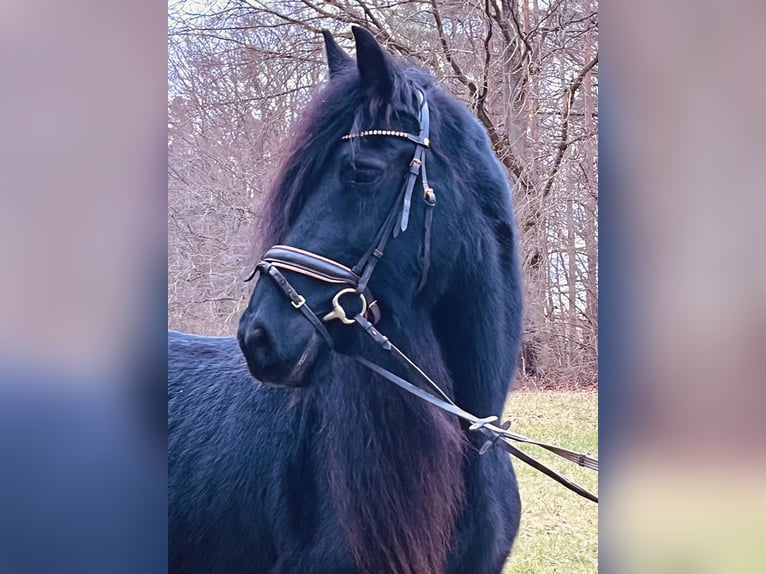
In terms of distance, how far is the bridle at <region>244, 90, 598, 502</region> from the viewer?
5.49 feet

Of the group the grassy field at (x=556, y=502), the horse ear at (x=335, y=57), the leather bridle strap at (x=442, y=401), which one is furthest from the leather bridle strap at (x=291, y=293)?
the grassy field at (x=556, y=502)

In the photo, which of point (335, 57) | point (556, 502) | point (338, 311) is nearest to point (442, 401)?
point (338, 311)

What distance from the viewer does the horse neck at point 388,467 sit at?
1824mm

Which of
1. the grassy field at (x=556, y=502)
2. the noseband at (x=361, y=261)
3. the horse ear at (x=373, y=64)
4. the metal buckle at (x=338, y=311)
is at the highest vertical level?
the horse ear at (x=373, y=64)

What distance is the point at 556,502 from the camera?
2.18 metres

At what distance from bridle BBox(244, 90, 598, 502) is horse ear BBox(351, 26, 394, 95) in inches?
4.4

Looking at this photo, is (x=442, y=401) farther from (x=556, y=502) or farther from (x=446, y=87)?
(x=446, y=87)

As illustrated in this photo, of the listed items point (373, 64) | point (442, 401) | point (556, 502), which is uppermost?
point (373, 64)
